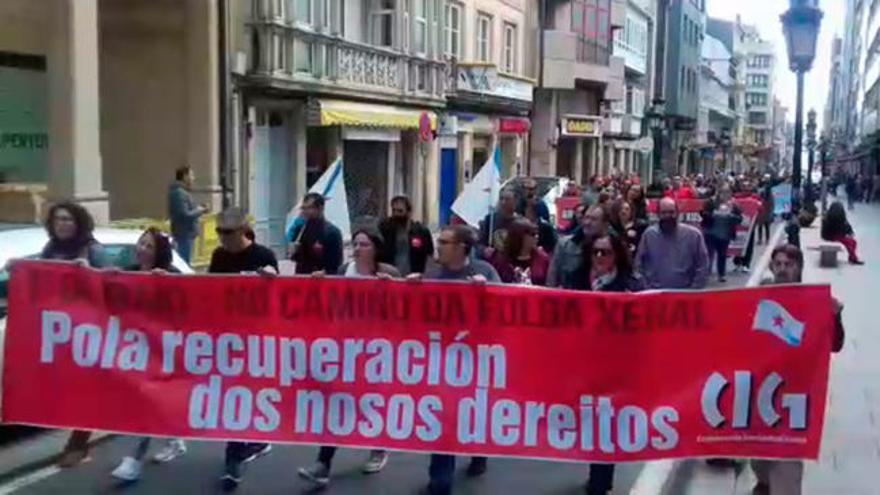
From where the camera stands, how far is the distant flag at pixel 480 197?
48.6 ft

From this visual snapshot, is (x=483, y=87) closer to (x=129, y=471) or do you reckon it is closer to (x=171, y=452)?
(x=171, y=452)

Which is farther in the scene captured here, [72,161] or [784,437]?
[72,161]

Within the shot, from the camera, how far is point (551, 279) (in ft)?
27.2

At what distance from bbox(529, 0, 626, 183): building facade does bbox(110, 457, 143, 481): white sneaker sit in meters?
38.2

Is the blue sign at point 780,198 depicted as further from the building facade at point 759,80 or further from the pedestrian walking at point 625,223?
the building facade at point 759,80

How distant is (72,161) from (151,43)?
530cm

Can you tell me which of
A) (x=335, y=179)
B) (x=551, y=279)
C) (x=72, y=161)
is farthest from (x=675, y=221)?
(x=72, y=161)

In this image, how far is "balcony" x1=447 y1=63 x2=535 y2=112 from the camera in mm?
34656

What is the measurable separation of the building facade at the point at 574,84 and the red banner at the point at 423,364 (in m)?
38.6

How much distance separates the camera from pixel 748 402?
650cm

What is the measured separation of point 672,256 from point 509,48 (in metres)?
32.7

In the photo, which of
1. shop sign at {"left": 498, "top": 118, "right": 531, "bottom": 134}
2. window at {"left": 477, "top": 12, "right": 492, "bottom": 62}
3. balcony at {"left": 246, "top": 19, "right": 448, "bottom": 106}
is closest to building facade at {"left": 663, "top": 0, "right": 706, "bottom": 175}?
shop sign at {"left": 498, "top": 118, "right": 531, "bottom": 134}

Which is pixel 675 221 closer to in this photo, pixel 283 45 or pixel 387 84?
pixel 283 45

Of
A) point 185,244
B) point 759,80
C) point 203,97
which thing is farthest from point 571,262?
point 759,80
